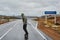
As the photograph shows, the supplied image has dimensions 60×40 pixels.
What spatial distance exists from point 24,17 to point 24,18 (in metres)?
0.08

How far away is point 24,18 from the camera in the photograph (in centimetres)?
1880

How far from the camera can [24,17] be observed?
1878 cm
